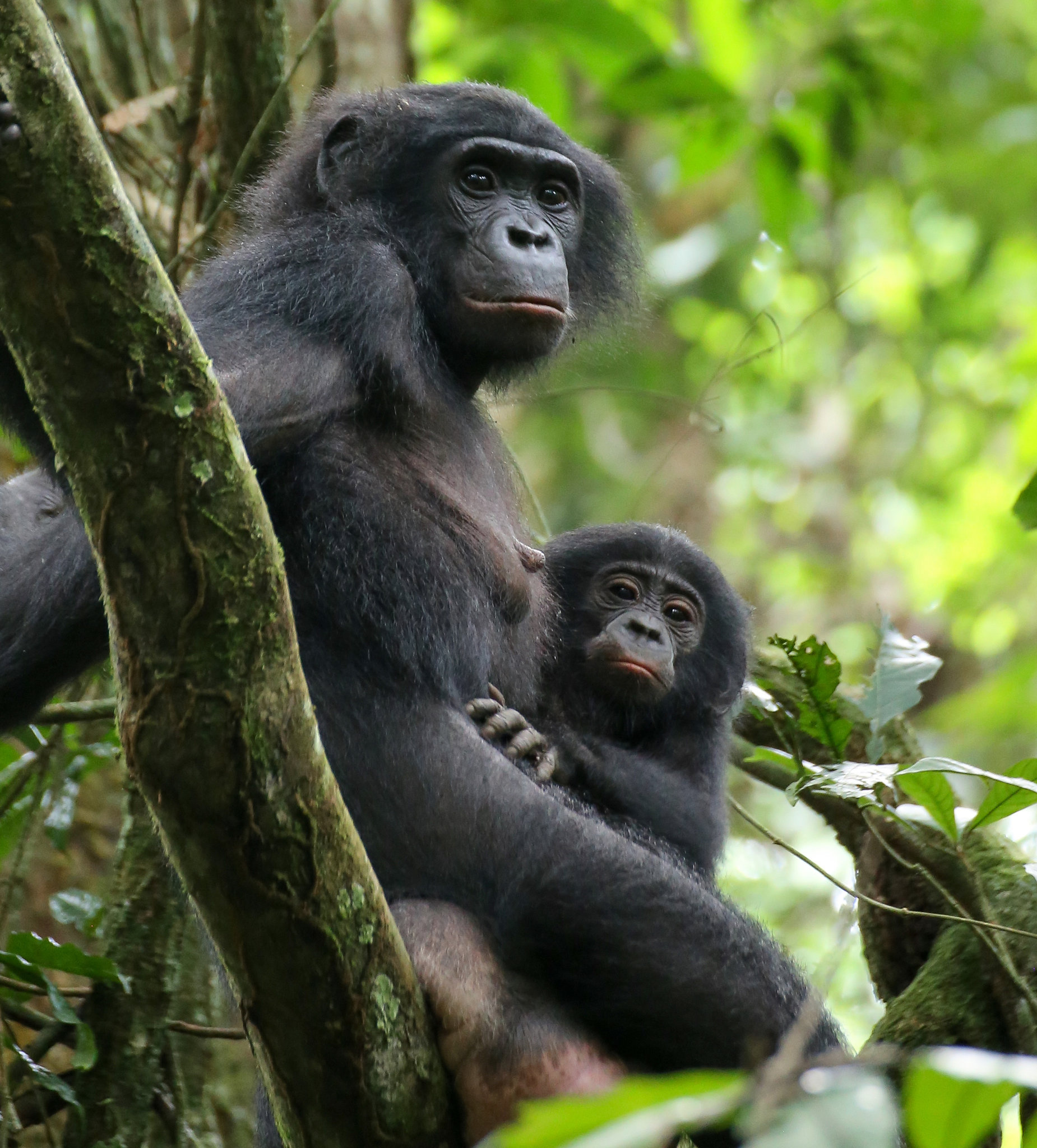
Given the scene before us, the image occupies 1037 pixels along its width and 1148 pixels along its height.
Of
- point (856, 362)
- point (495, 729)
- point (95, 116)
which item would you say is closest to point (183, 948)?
point (495, 729)

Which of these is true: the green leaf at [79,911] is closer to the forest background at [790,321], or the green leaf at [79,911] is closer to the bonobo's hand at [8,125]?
the forest background at [790,321]

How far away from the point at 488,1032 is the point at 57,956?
1.26m

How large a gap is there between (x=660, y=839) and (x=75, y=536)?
1599mm

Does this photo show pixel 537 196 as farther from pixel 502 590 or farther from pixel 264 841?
pixel 264 841

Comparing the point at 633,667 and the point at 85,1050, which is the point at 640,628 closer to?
the point at 633,667

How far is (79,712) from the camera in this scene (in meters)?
3.87

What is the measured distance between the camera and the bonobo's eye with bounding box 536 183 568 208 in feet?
12.3

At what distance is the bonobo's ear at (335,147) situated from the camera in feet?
11.7

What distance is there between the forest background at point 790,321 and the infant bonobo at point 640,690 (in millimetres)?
392

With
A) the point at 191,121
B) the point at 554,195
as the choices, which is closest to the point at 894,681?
the point at 554,195

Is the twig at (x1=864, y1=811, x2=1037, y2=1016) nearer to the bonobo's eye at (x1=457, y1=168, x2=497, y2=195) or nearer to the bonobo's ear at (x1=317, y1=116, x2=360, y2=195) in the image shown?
the bonobo's eye at (x1=457, y1=168, x2=497, y2=195)

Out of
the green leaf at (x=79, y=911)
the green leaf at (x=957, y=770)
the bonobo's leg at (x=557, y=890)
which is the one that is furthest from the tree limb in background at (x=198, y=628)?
the green leaf at (x=79, y=911)

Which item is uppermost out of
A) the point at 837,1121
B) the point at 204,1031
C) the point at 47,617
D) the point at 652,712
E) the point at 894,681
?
the point at 837,1121

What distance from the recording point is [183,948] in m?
4.14
